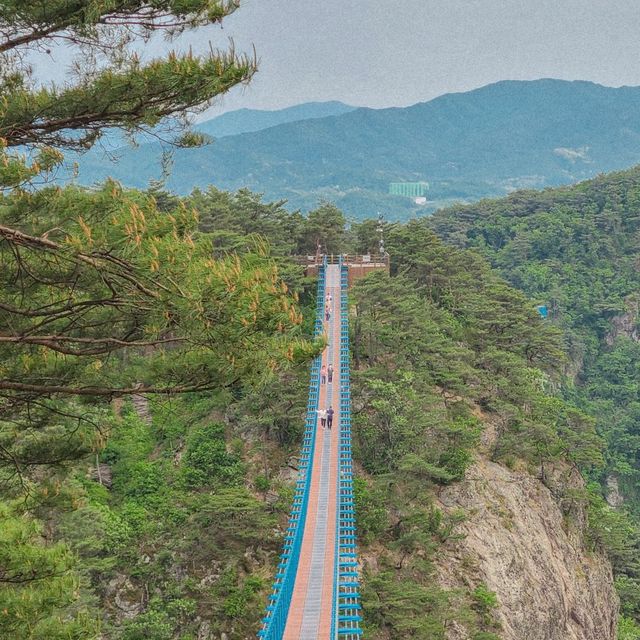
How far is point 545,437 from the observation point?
21.4m

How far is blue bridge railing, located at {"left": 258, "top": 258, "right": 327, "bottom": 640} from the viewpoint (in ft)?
36.7

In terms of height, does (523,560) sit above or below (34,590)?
below

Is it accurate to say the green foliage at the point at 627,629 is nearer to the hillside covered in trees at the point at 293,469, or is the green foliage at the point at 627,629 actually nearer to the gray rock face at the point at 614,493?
the hillside covered in trees at the point at 293,469

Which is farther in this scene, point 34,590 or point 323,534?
point 323,534

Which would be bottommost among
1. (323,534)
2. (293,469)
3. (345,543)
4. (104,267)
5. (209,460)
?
(345,543)

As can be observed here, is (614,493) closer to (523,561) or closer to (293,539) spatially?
(523,561)

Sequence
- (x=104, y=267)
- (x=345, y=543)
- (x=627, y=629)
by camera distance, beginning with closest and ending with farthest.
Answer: (x=104, y=267)
(x=345, y=543)
(x=627, y=629)

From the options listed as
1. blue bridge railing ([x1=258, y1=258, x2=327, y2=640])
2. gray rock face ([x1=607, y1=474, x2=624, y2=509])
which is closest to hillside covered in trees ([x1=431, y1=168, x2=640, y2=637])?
gray rock face ([x1=607, y1=474, x2=624, y2=509])

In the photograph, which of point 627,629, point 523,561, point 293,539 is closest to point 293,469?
point 293,539

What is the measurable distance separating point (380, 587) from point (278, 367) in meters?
9.97

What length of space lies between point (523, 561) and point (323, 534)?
6.70 meters

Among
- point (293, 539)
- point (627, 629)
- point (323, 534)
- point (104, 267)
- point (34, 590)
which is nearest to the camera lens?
point (104, 267)

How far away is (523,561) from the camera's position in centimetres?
1770

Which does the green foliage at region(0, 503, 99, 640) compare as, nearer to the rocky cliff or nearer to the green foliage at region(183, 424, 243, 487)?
the rocky cliff
